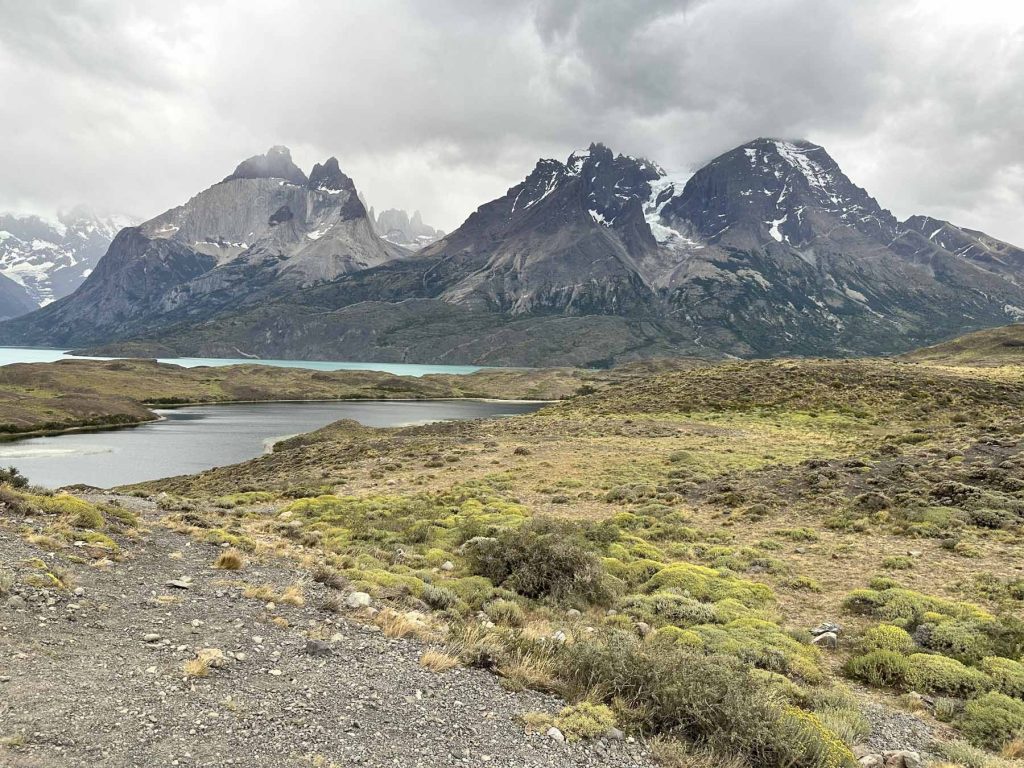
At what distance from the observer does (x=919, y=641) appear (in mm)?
12375

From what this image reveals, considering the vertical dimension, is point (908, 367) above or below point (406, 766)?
above

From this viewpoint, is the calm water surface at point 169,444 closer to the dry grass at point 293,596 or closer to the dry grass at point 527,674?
the dry grass at point 293,596

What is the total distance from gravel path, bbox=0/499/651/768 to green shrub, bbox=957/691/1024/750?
602 cm

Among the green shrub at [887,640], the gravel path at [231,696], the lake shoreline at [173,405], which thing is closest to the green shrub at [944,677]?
the green shrub at [887,640]

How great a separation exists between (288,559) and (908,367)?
83013 mm

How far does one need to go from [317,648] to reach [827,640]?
1088 centimetres

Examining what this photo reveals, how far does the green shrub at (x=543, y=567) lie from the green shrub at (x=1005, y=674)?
7801 millimetres

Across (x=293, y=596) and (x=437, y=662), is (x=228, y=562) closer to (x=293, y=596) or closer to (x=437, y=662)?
(x=293, y=596)

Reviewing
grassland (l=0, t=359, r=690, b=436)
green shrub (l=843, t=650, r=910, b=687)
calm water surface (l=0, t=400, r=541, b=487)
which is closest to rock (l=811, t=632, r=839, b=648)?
green shrub (l=843, t=650, r=910, b=687)

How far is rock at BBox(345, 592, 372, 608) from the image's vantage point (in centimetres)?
1177

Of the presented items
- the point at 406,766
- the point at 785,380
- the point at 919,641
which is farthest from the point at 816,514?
the point at 785,380

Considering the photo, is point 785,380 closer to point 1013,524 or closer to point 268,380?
point 1013,524

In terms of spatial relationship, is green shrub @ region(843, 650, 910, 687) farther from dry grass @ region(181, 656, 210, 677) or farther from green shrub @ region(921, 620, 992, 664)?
dry grass @ region(181, 656, 210, 677)

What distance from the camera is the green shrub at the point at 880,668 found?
10992 millimetres
